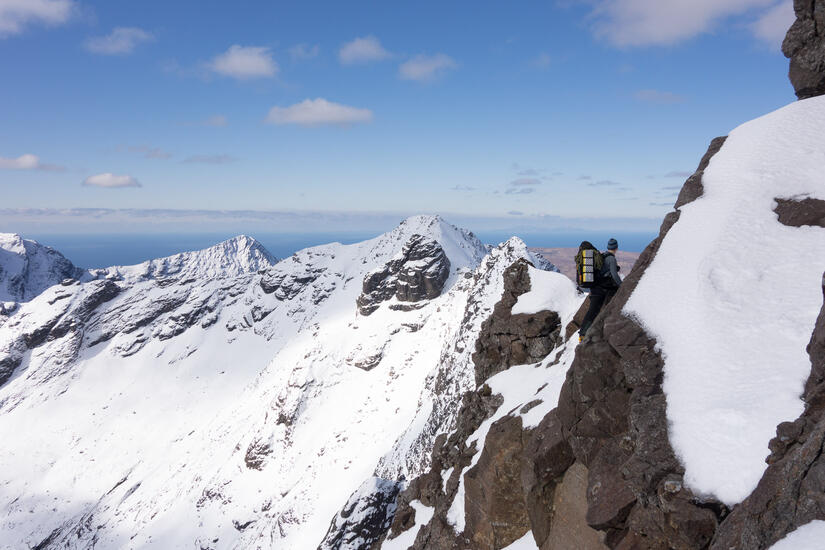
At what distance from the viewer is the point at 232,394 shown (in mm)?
123000

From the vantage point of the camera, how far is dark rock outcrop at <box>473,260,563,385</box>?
24.0 meters

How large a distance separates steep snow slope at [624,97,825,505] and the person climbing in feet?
7.75

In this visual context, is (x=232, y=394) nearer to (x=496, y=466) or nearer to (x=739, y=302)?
(x=496, y=466)

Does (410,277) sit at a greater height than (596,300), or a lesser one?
lesser

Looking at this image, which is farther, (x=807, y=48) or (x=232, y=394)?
(x=232, y=394)

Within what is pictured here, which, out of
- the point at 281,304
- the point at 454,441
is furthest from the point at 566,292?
the point at 281,304

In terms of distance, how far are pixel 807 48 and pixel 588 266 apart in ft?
41.2

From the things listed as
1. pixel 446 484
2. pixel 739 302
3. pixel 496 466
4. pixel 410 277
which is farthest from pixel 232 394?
pixel 739 302

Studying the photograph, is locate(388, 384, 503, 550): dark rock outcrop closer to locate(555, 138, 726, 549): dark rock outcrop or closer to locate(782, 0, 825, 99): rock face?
locate(555, 138, 726, 549): dark rock outcrop

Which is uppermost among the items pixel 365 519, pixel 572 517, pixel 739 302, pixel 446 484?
pixel 739 302

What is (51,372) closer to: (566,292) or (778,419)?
(566,292)

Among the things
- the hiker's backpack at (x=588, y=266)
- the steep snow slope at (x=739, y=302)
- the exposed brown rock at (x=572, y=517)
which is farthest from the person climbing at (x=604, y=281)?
the exposed brown rock at (x=572, y=517)

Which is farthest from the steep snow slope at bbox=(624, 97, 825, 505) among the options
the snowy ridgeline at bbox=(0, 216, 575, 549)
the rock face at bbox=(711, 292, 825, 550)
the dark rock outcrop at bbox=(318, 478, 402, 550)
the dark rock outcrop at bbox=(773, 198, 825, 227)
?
the snowy ridgeline at bbox=(0, 216, 575, 549)

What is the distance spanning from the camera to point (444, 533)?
20.2 metres
